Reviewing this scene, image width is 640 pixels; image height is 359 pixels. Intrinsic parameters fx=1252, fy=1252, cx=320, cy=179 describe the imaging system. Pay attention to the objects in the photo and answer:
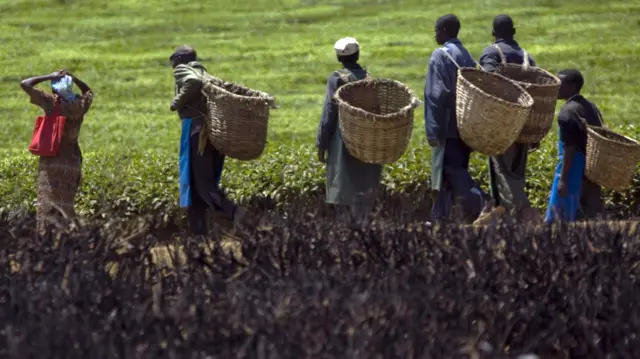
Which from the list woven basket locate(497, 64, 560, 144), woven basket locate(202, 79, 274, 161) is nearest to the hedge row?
woven basket locate(497, 64, 560, 144)

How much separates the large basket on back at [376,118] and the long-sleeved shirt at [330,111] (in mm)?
195

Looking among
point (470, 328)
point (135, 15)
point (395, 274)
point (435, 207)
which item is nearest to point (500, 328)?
point (470, 328)

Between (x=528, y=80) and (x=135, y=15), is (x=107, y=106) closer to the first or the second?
(x=135, y=15)

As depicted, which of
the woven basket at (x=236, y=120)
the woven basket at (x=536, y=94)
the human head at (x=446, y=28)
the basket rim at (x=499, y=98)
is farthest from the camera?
the human head at (x=446, y=28)

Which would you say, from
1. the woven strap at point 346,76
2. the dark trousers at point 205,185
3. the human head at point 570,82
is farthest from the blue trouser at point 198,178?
the human head at point 570,82

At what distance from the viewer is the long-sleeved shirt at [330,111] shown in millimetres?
8180

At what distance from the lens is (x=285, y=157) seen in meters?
10.1

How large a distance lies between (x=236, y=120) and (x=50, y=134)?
4.34 ft

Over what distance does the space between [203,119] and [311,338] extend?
4.46 m

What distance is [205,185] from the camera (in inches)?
331

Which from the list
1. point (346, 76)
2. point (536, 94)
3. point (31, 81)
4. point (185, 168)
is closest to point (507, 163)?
point (536, 94)

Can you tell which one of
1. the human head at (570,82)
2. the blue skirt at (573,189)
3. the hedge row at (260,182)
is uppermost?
the human head at (570,82)

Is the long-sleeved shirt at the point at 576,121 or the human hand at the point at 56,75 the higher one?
the human hand at the point at 56,75

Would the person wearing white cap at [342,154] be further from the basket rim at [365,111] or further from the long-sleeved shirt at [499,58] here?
the long-sleeved shirt at [499,58]
